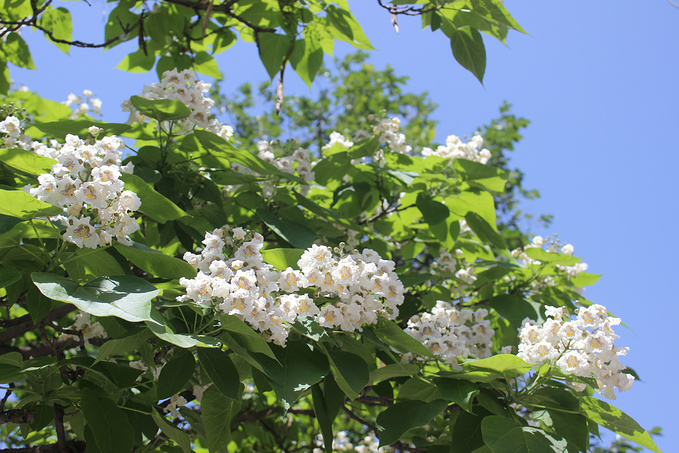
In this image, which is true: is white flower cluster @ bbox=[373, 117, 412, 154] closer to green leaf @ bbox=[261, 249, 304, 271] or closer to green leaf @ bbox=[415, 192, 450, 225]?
green leaf @ bbox=[415, 192, 450, 225]

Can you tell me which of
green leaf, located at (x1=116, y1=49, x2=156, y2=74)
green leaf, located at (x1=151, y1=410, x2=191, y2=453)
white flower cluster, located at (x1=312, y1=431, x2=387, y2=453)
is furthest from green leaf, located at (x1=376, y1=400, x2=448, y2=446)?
white flower cluster, located at (x1=312, y1=431, x2=387, y2=453)

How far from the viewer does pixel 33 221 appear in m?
1.46

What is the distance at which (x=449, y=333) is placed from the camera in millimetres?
2021

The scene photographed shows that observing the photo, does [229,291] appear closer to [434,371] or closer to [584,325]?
[434,371]

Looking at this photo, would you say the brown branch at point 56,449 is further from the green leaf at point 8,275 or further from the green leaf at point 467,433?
the green leaf at point 467,433

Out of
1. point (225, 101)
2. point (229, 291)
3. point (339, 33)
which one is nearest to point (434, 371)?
point (229, 291)

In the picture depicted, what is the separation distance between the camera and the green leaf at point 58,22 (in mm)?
3117

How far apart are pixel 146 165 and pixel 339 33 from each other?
3.82 ft

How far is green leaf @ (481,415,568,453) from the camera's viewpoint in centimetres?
148

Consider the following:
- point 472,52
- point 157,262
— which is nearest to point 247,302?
point 157,262

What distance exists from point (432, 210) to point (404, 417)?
3.78 ft

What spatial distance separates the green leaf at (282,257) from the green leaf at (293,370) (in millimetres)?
248

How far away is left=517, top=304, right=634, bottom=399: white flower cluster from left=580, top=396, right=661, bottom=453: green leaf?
0.16 ft

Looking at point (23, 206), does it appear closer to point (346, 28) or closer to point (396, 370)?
point (396, 370)
